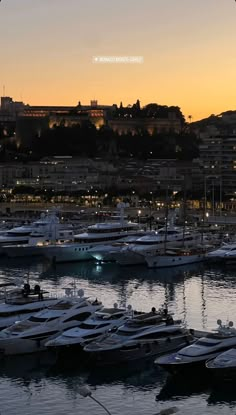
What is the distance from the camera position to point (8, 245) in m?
15.1

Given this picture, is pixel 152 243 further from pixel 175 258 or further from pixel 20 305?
pixel 20 305

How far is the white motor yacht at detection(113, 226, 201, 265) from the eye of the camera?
13148 millimetres

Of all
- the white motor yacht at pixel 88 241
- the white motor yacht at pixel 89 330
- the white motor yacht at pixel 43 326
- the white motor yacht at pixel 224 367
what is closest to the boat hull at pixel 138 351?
the white motor yacht at pixel 89 330

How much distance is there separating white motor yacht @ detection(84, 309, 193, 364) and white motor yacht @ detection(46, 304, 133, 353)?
0.15 meters

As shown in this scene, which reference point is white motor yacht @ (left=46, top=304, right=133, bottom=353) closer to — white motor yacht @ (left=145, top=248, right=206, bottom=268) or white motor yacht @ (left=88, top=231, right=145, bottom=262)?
white motor yacht @ (left=145, top=248, right=206, bottom=268)

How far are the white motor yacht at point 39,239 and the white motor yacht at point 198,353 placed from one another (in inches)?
311

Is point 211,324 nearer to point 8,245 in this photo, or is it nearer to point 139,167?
point 8,245

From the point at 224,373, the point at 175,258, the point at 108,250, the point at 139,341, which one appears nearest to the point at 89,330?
the point at 139,341

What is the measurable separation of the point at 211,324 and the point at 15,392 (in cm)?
244

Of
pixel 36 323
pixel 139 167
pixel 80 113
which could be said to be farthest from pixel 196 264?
pixel 80 113

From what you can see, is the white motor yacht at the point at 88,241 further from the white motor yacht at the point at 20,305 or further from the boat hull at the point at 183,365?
the boat hull at the point at 183,365

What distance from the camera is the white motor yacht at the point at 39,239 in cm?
1466

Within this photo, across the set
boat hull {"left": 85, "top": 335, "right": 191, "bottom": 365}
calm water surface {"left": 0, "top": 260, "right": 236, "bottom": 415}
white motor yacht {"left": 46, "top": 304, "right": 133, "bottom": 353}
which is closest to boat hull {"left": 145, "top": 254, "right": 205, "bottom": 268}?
calm water surface {"left": 0, "top": 260, "right": 236, "bottom": 415}

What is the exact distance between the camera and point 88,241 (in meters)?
14.5
